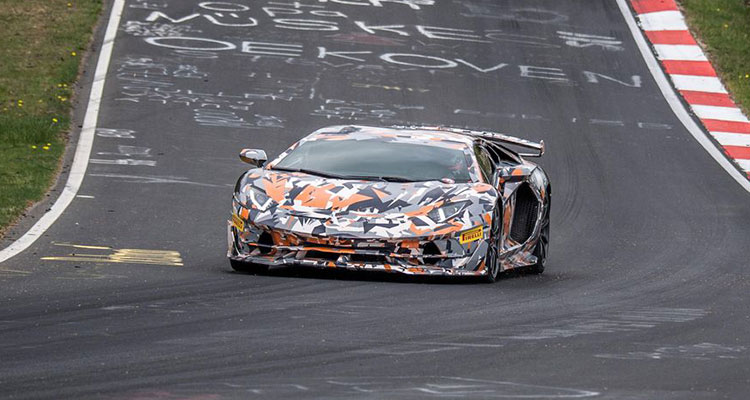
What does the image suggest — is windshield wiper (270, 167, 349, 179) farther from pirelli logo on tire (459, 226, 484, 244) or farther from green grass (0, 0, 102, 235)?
green grass (0, 0, 102, 235)

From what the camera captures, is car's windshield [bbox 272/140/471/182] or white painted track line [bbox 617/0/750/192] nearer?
car's windshield [bbox 272/140/471/182]

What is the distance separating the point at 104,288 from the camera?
948 cm

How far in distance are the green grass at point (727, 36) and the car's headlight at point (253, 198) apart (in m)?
13.1

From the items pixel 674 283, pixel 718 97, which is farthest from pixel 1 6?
pixel 674 283

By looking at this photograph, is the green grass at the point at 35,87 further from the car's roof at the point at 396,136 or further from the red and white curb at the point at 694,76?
the red and white curb at the point at 694,76

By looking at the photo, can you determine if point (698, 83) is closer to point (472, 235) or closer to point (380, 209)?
point (472, 235)

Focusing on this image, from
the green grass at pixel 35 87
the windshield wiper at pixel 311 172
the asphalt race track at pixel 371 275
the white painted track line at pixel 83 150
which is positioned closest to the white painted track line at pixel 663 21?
the asphalt race track at pixel 371 275

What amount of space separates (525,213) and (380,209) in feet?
7.03

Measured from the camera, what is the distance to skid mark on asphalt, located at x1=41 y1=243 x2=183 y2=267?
11039mm

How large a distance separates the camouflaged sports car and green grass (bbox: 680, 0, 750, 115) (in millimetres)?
11697

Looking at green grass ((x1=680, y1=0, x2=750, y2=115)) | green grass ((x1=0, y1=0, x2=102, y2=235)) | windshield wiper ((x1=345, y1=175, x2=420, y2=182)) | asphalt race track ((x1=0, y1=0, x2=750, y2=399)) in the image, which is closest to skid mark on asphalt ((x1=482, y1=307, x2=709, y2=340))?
asphalt race track ((x1=0, y1=0, x2=750, y2=399))

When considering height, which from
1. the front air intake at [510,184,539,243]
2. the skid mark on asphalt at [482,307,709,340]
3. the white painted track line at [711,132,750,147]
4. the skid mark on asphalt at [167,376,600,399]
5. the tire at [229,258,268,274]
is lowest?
the white painted track line at [711,132,750,147]

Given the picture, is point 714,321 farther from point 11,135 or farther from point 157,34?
point 157,34

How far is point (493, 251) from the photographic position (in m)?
10.8
